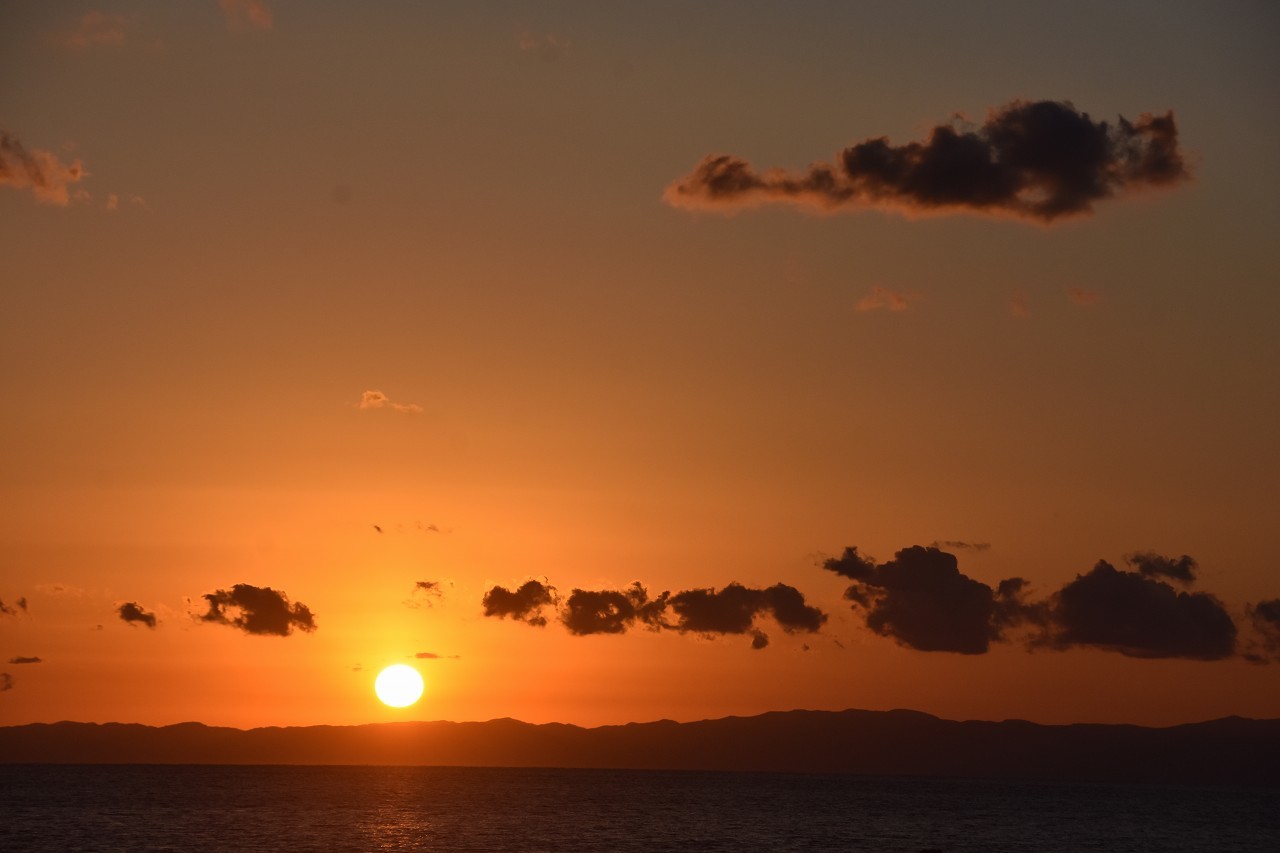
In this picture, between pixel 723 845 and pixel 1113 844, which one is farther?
pixel 1113 844

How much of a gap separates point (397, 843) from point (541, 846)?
1603 centimetres

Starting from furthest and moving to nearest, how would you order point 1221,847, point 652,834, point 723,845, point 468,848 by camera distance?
point 1221,847 → point 652,834 → point 723,845 → point 468,848

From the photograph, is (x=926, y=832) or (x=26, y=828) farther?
(x=926, y=832)

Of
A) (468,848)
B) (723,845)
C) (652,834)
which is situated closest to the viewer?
(468,848)

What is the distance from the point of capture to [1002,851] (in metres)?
167

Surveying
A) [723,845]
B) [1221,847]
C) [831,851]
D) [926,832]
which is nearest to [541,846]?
[723,845]

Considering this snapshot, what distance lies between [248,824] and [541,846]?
51.2 metres

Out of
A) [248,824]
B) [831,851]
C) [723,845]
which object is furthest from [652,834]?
[248,824]

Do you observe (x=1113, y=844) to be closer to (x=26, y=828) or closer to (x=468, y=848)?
(x=468, y=848)

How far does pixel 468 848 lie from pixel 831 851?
4067cm

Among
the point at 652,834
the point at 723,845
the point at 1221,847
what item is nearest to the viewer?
the point at 723,845

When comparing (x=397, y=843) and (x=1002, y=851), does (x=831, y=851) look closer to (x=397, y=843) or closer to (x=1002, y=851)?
(x=1002, y=851)

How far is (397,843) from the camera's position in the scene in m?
155

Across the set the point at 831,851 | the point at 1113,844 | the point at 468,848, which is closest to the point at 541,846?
the point at 468,848
